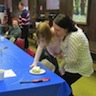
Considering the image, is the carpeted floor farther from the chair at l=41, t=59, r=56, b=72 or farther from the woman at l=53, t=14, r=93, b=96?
the woman at l=53, t=14, r=93, b=96

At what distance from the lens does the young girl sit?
2219 millimetres

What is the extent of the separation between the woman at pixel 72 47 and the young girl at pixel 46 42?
0.10 metres

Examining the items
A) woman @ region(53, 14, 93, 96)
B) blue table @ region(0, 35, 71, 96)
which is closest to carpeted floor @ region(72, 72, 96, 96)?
woman @ region(53, 14, 93, 96)

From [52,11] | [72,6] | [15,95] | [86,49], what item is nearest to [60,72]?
[86,49]

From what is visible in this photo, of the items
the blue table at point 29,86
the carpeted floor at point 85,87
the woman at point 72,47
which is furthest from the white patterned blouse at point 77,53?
the carpeted floor at point 85,87

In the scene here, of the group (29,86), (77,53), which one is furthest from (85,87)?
(29,86)

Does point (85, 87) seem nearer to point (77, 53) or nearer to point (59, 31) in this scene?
point (77, 53)

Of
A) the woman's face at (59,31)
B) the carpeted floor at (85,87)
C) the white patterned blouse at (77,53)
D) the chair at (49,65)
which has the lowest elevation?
the carpeted floor at (85,87)

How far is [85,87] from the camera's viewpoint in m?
3.77

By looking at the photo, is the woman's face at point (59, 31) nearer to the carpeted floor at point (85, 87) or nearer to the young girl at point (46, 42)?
the young girl at point (46, 42)

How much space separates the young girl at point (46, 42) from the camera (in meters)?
2.22

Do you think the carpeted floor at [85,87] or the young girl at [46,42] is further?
the carpeted floor at [85,87]

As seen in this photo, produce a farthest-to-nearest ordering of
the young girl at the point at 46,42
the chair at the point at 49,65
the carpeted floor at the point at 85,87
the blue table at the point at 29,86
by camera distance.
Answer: the carpeted floor at the point at 85,87
the chair at the point at 49,65
the young girl at the point at 46,42
the blue table at the point at 29,86

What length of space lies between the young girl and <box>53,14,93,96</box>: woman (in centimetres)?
10
